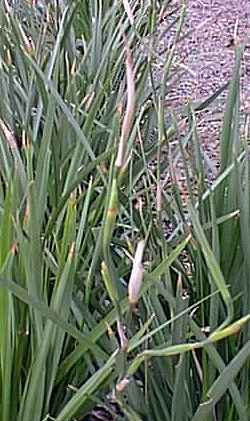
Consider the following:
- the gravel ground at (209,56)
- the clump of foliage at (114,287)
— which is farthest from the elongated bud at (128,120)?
the gravel ground at (209,56)

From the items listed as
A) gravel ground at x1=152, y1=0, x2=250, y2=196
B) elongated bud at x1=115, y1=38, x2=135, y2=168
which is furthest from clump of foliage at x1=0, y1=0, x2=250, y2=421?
gravel ground at x1=152, y1=0, x2=250, y2=196

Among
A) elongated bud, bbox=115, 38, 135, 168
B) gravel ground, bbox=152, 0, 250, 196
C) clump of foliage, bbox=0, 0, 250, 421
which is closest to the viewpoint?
elongated bud, bbox=115, 38, 135, 168

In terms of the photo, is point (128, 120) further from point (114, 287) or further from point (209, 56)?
point (209, 56)

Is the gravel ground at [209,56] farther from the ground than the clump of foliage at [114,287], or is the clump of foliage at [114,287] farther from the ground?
the gravel ground at [209,56]

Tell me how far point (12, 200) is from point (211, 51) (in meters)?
3.21

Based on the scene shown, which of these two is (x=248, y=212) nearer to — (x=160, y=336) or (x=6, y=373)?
(x=160, y=336)

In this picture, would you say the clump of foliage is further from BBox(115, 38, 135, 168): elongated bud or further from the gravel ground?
the gravel ground

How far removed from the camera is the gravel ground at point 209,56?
3373 millimetres

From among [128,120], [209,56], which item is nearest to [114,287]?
[128,120]

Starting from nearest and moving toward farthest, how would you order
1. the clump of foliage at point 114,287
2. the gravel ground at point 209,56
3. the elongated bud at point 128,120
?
the elongated bud at point 128,120 < the clump of foliage at point 114,287 < the gravel ground at point 209,56

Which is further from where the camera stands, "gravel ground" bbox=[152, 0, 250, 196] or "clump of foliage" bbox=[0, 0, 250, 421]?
"gravel ground" bbox=[152, 0, 250, 196]

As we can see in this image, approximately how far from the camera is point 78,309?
1387 millimetres

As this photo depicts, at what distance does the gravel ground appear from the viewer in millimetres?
3373

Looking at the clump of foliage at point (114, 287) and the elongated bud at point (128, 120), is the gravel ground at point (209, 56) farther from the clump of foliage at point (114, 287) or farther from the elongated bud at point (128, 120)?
the elongated bud at point (128, 120)
